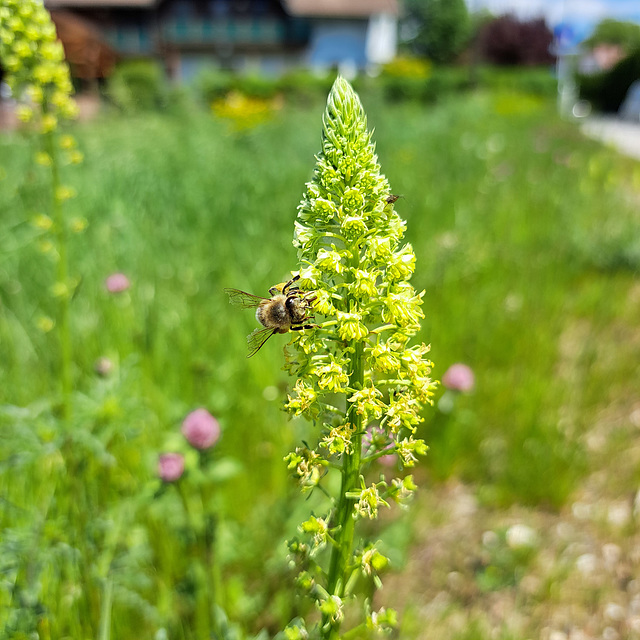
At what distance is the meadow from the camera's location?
201 cm

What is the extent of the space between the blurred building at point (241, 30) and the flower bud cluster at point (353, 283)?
38.4 metres

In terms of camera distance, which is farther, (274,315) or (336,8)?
(336,8)

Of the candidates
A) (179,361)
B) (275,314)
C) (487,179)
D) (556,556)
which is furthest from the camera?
(487,179)

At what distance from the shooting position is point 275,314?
160 centimetres

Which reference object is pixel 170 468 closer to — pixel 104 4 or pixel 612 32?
pixel 104 4

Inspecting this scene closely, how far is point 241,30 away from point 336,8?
21.0 feet

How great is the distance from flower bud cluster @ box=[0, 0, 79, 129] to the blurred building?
123 ft

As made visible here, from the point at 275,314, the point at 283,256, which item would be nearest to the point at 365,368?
the point at 275,314

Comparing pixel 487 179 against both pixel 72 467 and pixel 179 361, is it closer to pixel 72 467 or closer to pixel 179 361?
pixel 179 361

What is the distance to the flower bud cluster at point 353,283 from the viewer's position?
3.59ft

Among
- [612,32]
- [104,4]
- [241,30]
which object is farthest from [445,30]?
[612,32]

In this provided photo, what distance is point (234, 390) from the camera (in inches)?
117

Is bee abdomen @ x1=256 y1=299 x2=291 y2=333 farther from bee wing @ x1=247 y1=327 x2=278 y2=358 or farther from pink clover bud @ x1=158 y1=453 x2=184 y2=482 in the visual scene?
pink clover bud @ x1=158 y1=453 x2=184 y2=482

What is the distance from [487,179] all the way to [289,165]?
97.9 inches
